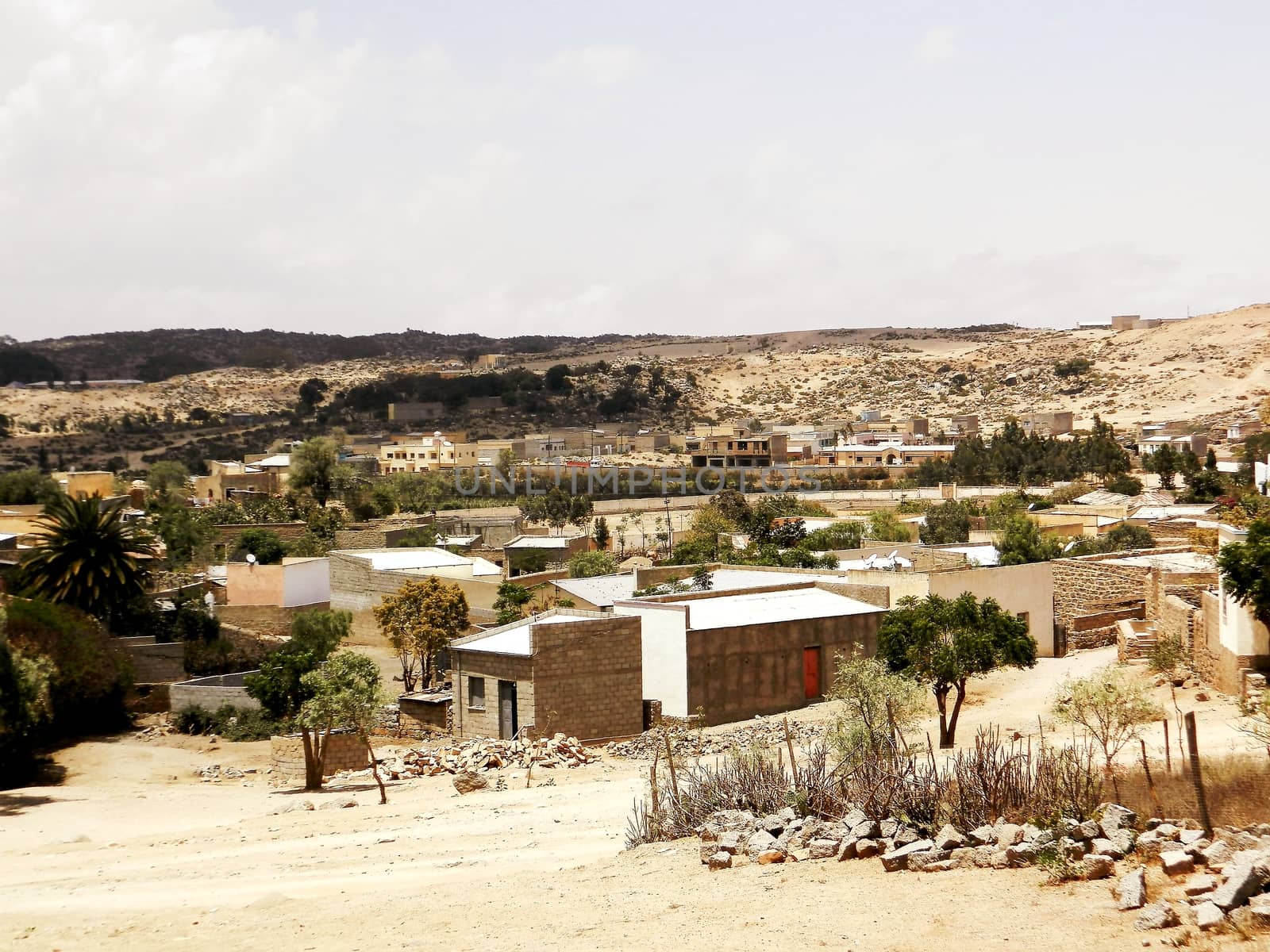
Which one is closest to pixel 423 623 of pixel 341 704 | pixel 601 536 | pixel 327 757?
pixel 327 757

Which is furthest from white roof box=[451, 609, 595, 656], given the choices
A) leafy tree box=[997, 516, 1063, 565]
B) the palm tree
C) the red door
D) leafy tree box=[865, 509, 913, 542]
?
leafy tree box=[865, 509, 913, 542]

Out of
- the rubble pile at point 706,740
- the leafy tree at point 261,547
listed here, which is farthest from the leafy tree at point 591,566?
the rubble pile at point 706,740

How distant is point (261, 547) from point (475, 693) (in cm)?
2561

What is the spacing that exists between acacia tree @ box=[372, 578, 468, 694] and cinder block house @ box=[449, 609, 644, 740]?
764cm

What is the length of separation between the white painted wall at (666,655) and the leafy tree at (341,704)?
5800 millimetres

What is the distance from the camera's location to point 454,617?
36094mm

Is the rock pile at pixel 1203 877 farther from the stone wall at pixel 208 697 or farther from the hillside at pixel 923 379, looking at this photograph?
the hillside at pixel 923 379

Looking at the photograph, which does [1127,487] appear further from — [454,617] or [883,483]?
[454,617]

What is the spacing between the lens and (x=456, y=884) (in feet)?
50.1

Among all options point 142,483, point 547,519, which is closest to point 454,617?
point 547,519

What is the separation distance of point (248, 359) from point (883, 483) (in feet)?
359

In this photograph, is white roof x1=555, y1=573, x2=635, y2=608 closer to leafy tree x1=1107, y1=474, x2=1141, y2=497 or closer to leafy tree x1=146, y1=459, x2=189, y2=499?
leafy tree x1=1107, y1=474, x2=1141, y2=497

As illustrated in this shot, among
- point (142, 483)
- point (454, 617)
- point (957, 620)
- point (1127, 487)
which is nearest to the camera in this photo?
point (957, 620)

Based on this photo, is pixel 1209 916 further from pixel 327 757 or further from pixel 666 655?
pixel 666 655
